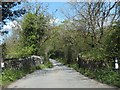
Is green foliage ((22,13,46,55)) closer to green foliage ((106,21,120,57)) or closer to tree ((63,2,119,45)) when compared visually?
tree ((63,2,119,45))

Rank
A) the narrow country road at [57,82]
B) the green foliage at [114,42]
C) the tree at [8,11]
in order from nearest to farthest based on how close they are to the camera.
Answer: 1. the narrow country road at [57,82]
2. the green foliage at [114,42]
3. the tree at [8,11]

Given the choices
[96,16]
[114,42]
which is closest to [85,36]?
[96,16]

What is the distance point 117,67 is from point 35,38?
2799cm

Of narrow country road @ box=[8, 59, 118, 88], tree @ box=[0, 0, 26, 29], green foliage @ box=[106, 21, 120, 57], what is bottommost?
narrow country road @ box=[8, 59, 118, 88]

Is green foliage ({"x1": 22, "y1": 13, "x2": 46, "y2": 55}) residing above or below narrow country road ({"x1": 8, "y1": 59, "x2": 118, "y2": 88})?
above

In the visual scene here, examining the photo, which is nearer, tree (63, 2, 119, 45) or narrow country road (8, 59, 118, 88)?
narrow country road (8, 59, 118, 88)

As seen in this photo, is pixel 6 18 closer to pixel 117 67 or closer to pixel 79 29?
pixel 117 67

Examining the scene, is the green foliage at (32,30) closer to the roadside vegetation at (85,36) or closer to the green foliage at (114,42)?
the roadside vegetation at (85,36)

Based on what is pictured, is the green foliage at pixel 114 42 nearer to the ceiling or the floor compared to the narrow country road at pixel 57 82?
nearer to the ceiling

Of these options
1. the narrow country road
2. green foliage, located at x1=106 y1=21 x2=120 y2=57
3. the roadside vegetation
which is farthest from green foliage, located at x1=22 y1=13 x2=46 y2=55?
green foliage, located at x1=106 y1=21 x2=120 y2=57

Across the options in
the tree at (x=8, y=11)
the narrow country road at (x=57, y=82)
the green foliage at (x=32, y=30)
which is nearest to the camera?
the narrow country road at (x=57, y=82)

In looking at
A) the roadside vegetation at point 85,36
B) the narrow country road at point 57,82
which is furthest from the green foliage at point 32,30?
the narrow country road at point 57,82

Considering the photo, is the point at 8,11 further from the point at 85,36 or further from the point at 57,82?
the point at 85,36

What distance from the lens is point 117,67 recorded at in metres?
20.7
